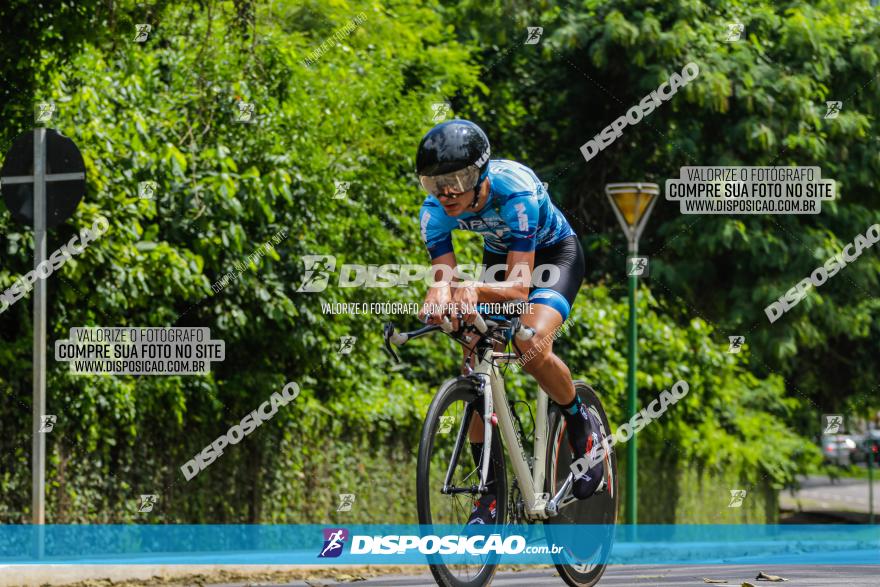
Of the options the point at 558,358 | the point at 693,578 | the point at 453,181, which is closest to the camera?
the point at 453,181

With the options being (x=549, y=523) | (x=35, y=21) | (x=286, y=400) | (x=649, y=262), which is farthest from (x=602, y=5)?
(x=549, y=523)

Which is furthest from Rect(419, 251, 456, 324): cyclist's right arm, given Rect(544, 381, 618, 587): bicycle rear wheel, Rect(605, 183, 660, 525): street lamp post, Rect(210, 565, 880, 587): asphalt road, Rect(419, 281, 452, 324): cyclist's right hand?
Rect(605, 183, 660, 525): street lamp post

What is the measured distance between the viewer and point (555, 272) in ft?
22.4

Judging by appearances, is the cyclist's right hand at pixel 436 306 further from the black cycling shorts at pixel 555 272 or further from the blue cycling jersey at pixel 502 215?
the black cycling shorts at pixel 555 272

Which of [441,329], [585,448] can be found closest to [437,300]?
[441,329]

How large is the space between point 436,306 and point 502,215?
66 centimetres

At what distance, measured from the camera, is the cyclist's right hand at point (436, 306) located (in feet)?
19.0

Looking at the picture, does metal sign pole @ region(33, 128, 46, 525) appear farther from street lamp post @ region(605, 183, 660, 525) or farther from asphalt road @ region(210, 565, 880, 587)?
street lamp post @ region(605, 183, 660, 525)

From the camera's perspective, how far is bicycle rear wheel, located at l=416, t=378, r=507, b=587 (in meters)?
5.66

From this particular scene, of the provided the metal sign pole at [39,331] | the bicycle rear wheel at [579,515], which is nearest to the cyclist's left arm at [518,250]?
the bicycle rear wheel at [579,515]

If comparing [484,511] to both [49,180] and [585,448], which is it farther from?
[49,180]

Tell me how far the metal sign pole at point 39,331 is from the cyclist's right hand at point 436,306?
13.5ft

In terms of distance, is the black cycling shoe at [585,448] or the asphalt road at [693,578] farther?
the asphalt road at [693,578]

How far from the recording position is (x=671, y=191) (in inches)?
773
